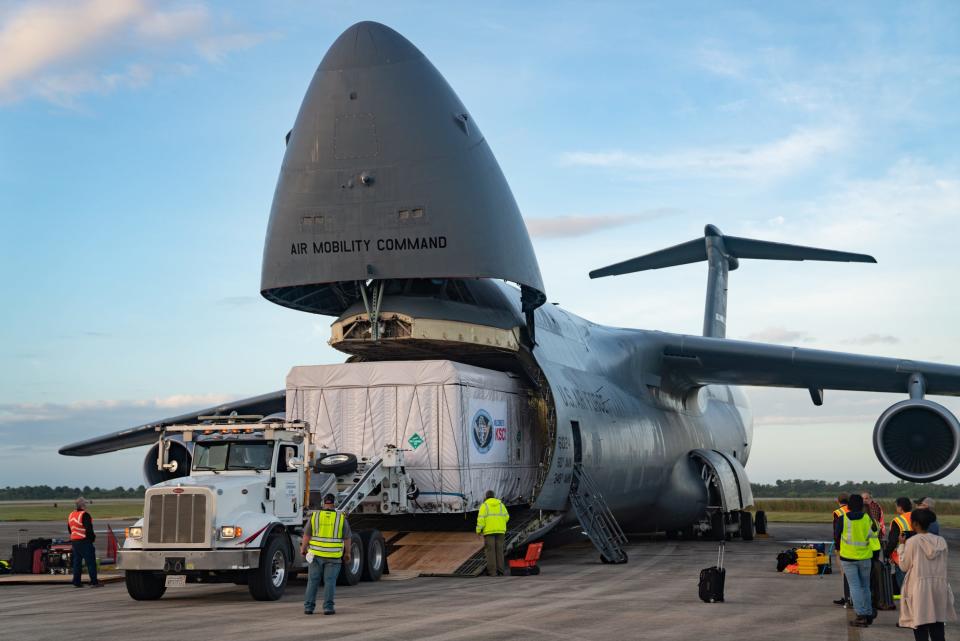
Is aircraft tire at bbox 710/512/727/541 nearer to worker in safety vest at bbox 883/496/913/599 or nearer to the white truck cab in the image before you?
the white truck cab

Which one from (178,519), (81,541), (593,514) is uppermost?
(178,519)

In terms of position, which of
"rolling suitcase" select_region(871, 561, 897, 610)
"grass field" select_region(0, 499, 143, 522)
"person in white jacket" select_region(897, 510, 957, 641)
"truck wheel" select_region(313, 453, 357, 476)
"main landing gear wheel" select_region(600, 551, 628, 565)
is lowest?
"grass field" select_region(0, 499, 143, 522)

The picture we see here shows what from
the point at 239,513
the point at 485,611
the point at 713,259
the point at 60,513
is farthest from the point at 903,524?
the point at 60,513

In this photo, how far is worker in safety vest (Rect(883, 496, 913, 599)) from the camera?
11555mm

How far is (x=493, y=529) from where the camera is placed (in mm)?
16547

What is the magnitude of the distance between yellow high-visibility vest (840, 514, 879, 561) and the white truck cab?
694 centimetres

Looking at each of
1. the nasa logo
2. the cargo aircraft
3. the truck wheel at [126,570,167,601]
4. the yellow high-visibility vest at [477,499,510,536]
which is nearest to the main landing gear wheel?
the cargo aircraft

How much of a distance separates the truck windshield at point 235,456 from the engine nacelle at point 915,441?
1296cm

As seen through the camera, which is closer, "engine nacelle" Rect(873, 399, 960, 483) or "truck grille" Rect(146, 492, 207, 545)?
"truck grille" Rect(146, 492, 207, 545)

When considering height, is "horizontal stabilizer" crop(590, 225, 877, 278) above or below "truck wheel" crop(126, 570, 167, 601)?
above

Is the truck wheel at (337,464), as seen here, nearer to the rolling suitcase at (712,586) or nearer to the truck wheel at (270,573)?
the truck wheel at (270,573)

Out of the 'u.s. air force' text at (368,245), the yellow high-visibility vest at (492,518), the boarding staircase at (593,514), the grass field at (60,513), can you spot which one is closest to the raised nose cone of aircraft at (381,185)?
the 'u.s. air force' text at (368,245)

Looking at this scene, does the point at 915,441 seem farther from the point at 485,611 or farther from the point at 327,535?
the point at 327,535

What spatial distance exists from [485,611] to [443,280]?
7481mm
